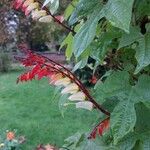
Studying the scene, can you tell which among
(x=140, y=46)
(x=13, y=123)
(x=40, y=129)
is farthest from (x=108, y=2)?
(x=13, y=123)

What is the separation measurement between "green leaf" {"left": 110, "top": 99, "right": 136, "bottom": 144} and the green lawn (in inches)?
169

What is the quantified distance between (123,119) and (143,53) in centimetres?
15

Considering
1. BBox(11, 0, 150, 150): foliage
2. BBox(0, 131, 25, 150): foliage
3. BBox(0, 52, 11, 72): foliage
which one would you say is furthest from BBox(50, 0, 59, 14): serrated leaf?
BBox(0, 52, 11, 72): foliage

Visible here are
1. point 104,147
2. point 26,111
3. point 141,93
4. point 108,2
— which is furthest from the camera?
point 26,111

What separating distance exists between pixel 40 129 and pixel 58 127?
26 cm

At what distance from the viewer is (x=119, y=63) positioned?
1.34 metres

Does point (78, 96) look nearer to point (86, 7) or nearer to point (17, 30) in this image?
point (86, 7)

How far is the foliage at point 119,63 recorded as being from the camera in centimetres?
104

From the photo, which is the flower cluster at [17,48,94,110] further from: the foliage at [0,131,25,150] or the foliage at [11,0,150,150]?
the foliage at [0,131,25,150]

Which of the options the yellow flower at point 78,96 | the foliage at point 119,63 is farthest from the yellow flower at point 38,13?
the yellow flower at point 78,96

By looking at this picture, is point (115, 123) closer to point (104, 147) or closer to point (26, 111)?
point (104, 147)

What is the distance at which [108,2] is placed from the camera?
1.02 m

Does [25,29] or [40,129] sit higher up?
[40,129]

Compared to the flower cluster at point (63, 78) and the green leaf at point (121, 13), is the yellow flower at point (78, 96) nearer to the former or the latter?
the flower cluster at point (63, 78)
